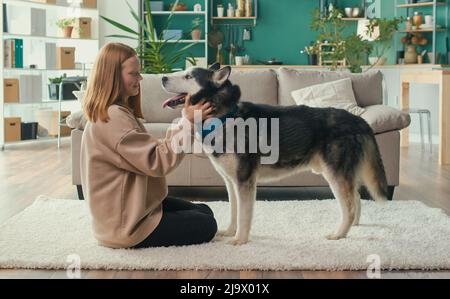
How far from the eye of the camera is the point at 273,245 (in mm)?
3041

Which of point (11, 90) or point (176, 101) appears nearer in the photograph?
point (176, 101)

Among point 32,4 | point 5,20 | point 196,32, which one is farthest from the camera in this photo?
point 196,32

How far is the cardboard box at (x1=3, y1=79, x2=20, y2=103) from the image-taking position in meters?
7.48

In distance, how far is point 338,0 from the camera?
9.83 m

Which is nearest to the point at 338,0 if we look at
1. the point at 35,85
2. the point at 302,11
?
the point at 302,11

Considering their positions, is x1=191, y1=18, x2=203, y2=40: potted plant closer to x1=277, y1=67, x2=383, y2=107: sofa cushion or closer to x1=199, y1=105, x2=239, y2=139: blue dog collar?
x1=277, y1=67, x2=383, y2=107: sofa cushion

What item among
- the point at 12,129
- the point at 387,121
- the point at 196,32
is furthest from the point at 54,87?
the point at 387,121

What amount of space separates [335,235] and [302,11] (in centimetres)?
721

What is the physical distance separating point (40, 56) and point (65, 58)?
1.04 feet

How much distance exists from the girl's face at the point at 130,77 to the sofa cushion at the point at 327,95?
7.06ft

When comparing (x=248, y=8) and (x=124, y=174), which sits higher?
(x=248, y=8)

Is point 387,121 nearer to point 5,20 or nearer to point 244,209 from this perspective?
point 244,209

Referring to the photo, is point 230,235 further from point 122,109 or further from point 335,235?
point 122,109

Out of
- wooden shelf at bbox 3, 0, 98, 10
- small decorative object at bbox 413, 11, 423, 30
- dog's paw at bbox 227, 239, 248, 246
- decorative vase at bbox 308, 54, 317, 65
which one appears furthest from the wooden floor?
decorative vase at bbox 308, 54, 317, 65
